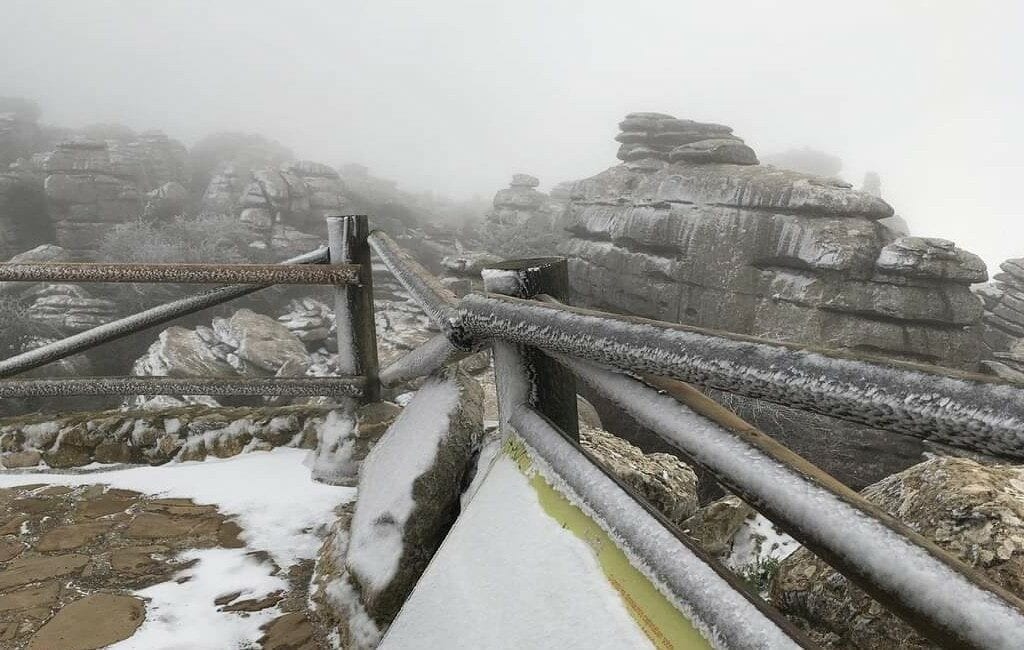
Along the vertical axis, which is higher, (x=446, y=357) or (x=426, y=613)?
(x=446, y=357)

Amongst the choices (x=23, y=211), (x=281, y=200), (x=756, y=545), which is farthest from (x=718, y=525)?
(x=23, y=211)

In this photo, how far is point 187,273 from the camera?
7.79 ft

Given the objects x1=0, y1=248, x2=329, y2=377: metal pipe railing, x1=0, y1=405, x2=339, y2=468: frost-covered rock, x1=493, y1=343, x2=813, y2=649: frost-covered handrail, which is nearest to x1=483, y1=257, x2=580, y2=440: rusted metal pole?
x1=493, y1=343, x2=813, y2=649: frost-covered handrail

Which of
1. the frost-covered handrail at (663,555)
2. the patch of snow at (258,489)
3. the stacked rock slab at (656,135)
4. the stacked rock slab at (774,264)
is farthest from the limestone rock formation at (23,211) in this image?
the frost-covered handrail at (663,555)

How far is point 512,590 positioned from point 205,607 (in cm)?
131

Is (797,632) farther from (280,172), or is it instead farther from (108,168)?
(108,168)

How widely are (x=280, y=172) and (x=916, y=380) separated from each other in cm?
3248

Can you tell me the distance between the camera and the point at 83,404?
15.4m

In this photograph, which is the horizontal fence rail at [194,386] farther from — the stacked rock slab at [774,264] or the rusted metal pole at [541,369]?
the stacked rock slab at [774,264]

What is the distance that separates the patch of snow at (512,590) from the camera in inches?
35.4

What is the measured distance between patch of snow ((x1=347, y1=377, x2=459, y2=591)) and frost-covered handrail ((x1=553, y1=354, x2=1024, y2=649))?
1054 millimetres

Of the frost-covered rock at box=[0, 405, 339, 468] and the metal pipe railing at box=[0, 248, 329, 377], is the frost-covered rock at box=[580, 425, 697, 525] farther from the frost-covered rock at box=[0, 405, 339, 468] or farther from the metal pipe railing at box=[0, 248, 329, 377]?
the metal pipe railing at box=[0, 248, 329, 377]

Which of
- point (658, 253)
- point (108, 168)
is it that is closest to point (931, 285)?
point (658, 253)

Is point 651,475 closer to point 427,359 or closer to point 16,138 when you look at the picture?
point 427,359
